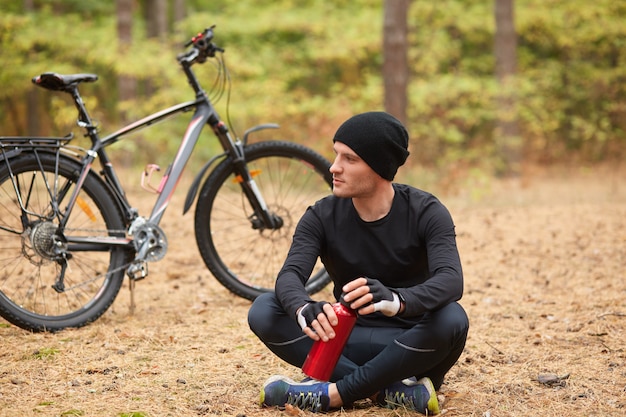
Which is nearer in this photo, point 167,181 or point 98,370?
point 98,370

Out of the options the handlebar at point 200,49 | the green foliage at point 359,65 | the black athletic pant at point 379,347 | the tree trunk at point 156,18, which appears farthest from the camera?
the tree trunk at point 156,18

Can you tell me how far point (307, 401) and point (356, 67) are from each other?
15711 millimetres

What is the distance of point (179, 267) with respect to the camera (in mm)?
6031

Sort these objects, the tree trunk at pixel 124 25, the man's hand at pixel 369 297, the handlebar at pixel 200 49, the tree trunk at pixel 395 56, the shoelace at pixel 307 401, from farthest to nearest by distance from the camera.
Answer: the tree trunk at pixel 124 25 → the tree trunk at pixel 395 56 → the handlebar at pixel 200 49 → the shoelace at pixel 307 401 → the man's hand at pixel 369 297

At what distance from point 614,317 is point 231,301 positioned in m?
2.34

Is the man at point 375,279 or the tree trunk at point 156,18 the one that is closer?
the man at point 375,279

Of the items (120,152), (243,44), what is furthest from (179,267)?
(243,44)

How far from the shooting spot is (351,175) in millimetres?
3035

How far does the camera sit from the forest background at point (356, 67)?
1345cm

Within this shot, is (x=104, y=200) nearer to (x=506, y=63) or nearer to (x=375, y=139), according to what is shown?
(x=375, y=139)

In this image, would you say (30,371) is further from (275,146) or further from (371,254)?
(275,146)

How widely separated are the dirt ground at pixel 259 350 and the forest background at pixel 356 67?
565 cm

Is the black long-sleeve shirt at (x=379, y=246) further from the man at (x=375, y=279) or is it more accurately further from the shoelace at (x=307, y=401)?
the shoelace at (x=307, y=401)

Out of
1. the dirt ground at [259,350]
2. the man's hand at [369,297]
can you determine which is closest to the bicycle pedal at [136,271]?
the dirt ground at [259,350]
